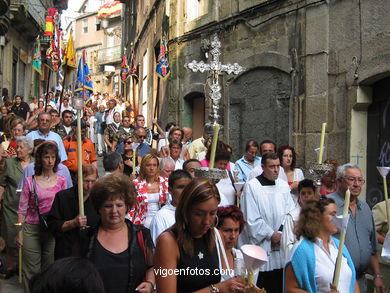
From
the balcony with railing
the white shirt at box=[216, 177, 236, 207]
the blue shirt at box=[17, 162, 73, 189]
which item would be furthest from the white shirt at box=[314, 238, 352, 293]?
the balcony with railing

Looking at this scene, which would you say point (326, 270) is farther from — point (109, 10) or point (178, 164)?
point (109, 10)

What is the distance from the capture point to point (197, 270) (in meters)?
3.15

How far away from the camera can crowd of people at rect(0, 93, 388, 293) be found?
316 centimetres

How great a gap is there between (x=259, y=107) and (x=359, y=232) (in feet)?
22.3

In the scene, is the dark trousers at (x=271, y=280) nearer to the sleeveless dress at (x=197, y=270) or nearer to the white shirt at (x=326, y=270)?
the white shirt at (x=326, y=270)

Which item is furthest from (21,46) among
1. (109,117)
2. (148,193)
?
(148,193)

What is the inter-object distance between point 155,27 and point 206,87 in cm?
711

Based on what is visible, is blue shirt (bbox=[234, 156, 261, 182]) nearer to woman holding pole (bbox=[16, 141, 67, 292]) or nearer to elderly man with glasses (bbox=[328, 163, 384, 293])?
elderly man with glasses (bbox=[328, 163, 384, 293])

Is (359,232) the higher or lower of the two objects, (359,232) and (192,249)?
the lower

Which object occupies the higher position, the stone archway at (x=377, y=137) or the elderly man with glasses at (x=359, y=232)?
the stone archway at (x=377, y=137)

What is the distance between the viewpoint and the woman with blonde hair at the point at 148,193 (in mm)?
5496

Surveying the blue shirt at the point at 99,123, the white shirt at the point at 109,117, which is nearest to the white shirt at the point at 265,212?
the white shirt at the point at 109,117

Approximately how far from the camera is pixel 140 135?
29.9ft

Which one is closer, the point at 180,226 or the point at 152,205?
the point at 180,226
